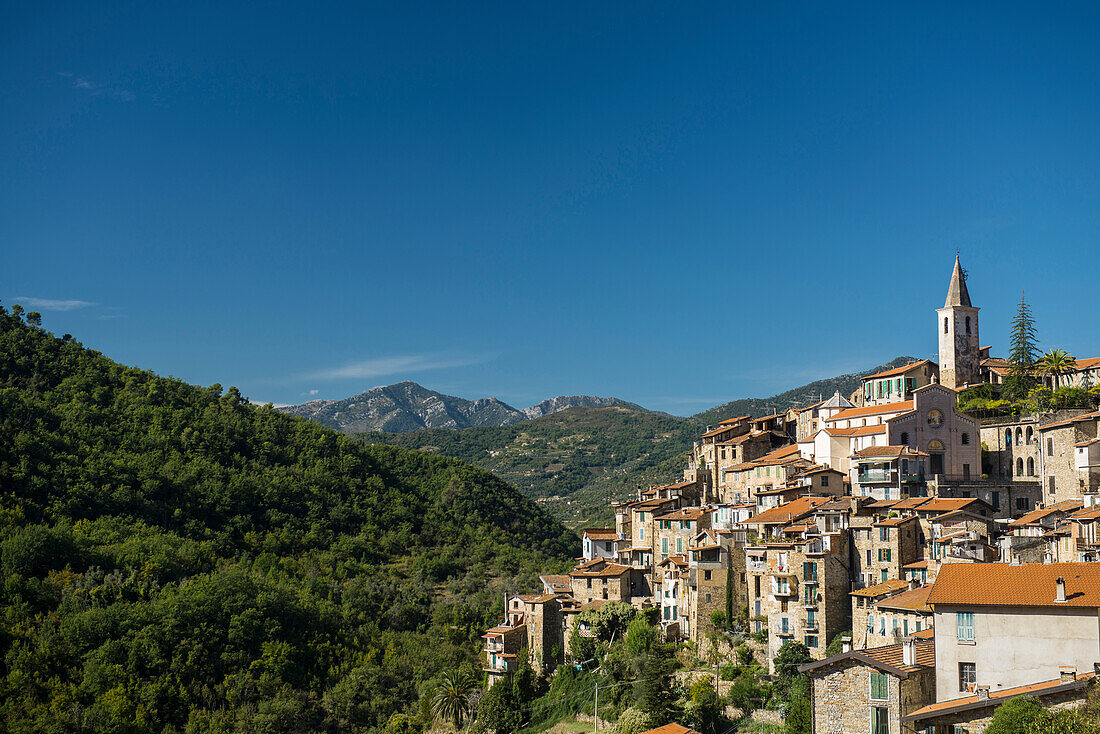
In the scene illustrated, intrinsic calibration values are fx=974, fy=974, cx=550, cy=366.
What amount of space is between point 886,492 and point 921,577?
9373 mm

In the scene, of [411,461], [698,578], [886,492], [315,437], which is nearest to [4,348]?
[315,437]

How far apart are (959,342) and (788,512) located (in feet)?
78.2

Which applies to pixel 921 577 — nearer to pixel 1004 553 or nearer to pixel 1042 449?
pixel 1004 553

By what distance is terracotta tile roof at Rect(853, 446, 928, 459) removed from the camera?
50500 mm

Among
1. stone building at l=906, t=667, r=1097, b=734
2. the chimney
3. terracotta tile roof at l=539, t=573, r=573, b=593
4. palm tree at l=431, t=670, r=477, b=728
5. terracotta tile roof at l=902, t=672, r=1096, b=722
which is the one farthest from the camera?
terracotta tile roof at l=539, t=573, r=573, b=593

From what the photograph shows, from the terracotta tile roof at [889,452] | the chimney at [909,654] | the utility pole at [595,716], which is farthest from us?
the terracotta tile roof at [889,452]

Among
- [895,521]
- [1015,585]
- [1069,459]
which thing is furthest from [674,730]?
[1069,459]

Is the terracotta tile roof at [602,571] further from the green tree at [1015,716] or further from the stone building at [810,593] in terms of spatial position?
the green tree at [1015,716]

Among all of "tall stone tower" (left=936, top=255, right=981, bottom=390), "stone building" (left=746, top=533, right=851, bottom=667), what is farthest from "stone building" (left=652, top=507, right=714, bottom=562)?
"tall stone tower" (left=936, top=255, right=981, bottom=390)

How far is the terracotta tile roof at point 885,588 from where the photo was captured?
39.3 metres

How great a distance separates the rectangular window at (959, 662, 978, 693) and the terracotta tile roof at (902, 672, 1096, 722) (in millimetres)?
452

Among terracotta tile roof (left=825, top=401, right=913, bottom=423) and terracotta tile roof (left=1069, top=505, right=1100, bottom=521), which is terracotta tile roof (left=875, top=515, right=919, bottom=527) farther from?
terracotta tile roof (left=825, top=401, right=913, bottom=423)

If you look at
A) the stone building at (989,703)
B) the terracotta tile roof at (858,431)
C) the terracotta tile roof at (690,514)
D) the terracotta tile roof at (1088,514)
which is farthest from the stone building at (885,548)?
the stone building at (989,703)

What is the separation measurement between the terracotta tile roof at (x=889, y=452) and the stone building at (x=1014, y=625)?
2007 centimetres
